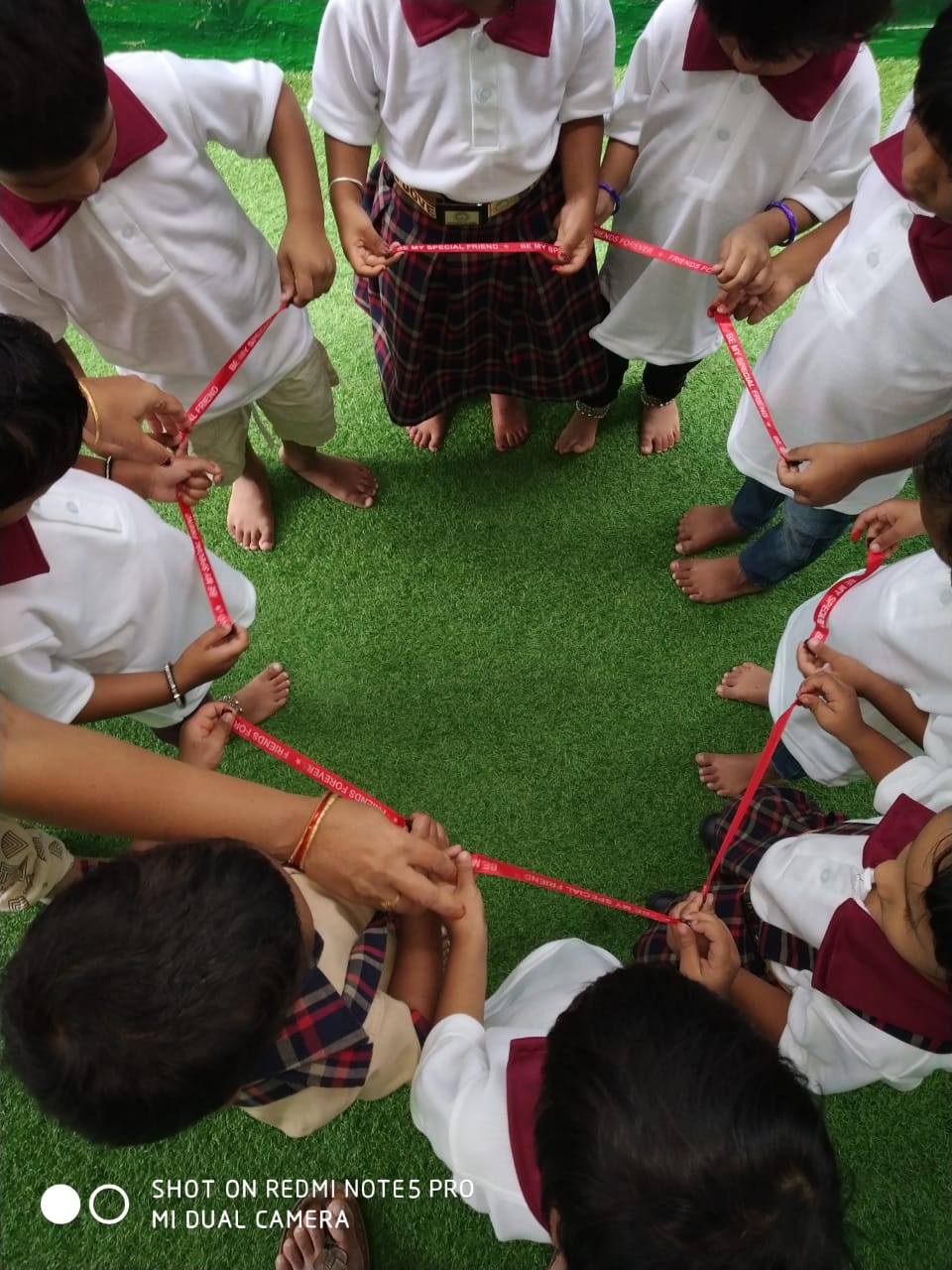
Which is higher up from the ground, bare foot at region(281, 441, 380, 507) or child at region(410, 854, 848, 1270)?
child at region(410, 854, 848, 1270)

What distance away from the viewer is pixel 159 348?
1.49 meters

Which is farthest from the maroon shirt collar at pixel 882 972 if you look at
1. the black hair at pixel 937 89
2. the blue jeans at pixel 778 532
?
the black hair at pixel 937 89

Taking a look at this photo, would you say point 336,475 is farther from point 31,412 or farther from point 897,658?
point 897,658

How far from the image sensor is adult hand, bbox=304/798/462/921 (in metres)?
1.09

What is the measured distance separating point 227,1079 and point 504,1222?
1.43 ft

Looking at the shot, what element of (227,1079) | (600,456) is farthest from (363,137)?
(227,1079)

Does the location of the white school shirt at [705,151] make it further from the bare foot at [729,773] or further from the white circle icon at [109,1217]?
the white circle icon at [109,1217]

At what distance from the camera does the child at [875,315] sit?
1133 mm

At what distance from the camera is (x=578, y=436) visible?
2.18 metres

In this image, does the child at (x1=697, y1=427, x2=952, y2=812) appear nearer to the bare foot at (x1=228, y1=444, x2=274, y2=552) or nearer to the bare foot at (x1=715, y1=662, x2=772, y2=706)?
the bare foot at (x1=715, y1=662, x2=772, y2=706)

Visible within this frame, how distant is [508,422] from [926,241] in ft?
3.78

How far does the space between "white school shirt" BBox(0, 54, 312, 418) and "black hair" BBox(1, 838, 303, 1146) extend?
970 mm

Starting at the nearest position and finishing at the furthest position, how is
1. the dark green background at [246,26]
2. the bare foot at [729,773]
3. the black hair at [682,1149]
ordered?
the black hair at [682,1149]
the bare foot at [729,773]
the dark green background at [246,26]

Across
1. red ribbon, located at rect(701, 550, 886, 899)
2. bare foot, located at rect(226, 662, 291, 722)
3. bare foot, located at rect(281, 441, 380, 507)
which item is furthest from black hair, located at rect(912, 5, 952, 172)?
bare foot, located at rect(226, 662, 291, 722)
